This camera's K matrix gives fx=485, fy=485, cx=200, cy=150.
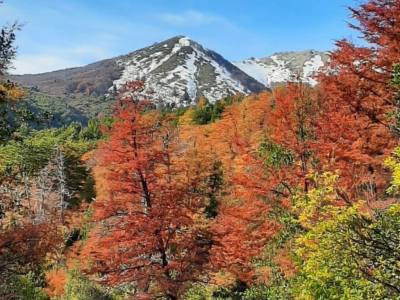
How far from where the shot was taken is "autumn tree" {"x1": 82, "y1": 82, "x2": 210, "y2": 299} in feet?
58.6

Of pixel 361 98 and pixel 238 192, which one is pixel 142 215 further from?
pixel 361 98

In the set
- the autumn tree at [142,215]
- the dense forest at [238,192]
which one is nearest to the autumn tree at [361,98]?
the dense forest at [238,192]

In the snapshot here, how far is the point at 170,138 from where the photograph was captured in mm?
20078

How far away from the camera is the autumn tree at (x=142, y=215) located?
58.6 feet

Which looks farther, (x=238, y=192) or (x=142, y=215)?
(x=238, y=192)

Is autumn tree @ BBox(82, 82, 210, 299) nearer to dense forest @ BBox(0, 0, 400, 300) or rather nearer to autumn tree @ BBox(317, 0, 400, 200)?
dense forest @ BBox(0, 0, 400, 300)

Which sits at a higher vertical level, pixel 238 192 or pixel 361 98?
pixel 361 98

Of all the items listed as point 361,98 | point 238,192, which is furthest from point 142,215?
point 361,98

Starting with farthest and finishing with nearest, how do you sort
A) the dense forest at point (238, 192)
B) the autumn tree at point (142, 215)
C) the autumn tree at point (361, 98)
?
the autumn tree at point (361, 98), the autumn tree at point (142, 215), the dense forest at point (238, 192)

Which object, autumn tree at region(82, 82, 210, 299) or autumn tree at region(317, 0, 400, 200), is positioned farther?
autumn tree at region(317, 0, 400, 200)

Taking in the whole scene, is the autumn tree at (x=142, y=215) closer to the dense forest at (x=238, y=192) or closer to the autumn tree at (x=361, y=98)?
the dense forest at (x=238, y=192)

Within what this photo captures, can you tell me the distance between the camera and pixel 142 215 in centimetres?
1838

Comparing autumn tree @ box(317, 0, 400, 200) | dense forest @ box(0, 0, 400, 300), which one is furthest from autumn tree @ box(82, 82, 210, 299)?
autumn tree @ box(317, 0, 400, 200)

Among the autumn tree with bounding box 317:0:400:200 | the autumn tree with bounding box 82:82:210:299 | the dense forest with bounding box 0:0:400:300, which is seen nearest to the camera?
the dense forest with bounding box 0:0:400:300
